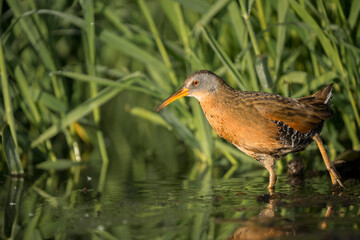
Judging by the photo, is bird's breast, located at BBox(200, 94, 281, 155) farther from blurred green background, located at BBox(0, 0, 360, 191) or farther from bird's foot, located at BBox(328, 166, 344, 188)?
blurred green background, located at BBox(0, 0, 360, 191)

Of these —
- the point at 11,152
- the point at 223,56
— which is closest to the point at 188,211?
the point at 223,56

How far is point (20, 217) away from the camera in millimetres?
4238

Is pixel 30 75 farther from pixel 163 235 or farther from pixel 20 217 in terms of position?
pixel 163 235

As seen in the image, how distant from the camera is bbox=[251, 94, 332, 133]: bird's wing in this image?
477 centimetres

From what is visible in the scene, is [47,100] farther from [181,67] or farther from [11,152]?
[181,67]

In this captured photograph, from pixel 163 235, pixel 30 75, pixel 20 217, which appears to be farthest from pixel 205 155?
pixel 163 235

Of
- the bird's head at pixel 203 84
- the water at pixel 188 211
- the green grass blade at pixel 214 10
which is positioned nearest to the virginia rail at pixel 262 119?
the bird's head at pixel 203 84

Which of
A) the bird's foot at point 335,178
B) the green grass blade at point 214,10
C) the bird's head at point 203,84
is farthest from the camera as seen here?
the green grass blade at point 214,10

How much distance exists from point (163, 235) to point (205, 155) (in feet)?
10.9

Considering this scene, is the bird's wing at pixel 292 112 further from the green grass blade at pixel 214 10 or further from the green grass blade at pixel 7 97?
the green grass blade at pixel 7 97

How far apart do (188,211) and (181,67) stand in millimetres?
3279

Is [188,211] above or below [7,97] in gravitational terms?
below

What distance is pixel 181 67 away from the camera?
7059 mm

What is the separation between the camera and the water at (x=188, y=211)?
3.44m
